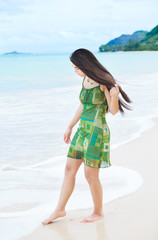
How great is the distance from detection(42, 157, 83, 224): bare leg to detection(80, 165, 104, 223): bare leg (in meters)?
0.10

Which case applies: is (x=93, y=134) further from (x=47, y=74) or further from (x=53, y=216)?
(x=47, y=74)

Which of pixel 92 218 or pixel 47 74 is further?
pixel 47 74

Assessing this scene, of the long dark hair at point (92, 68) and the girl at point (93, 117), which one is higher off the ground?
the long dark hair at point (92, 68)

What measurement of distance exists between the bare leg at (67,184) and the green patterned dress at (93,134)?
6 centimetres

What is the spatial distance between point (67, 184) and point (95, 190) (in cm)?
23

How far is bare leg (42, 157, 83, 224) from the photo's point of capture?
10.4 ft

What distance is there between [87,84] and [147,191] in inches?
55.7

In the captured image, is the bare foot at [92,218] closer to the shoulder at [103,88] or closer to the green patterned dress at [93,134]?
the green patterned dress at [93,134]

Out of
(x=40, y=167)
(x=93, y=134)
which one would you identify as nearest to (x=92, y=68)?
(x=93, y=134)

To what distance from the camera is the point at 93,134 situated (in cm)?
304

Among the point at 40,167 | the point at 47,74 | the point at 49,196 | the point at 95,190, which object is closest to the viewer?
the point at 95,190

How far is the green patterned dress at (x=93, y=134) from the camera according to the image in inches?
120

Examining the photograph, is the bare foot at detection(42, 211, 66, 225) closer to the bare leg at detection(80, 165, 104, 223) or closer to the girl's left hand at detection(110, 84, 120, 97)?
the bare leg at detection(80, 165, 104, 223)

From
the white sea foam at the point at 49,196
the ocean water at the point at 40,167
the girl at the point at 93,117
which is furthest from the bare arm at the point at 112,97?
the white sea foam at the point at 49,196
